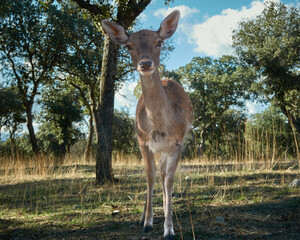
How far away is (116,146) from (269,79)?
1828 centimetres

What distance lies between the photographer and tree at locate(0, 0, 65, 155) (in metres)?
15.6

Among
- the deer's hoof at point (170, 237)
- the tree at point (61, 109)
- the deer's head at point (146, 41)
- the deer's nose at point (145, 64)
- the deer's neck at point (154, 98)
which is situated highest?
the tree at point (61, 109)

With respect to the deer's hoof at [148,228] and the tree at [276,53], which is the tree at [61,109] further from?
the deer's hoof at [148,228]

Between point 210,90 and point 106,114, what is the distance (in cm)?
2547

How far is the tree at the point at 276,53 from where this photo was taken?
62.2ft

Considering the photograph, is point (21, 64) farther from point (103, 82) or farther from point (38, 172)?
point (103, 82)

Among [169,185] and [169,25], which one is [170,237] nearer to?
[169,185]

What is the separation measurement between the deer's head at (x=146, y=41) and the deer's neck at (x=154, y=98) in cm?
17

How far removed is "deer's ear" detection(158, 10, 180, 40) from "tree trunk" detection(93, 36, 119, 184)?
3702 millimetres

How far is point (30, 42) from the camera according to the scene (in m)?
16.6

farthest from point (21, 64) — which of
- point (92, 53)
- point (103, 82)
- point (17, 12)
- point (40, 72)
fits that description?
point (103, 82)

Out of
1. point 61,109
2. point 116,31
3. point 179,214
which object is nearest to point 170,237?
point 179,214

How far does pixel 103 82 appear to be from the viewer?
731 cm

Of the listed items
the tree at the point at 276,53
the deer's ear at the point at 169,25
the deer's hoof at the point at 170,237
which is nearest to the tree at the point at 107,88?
the deer's ear at the point at 169,25
